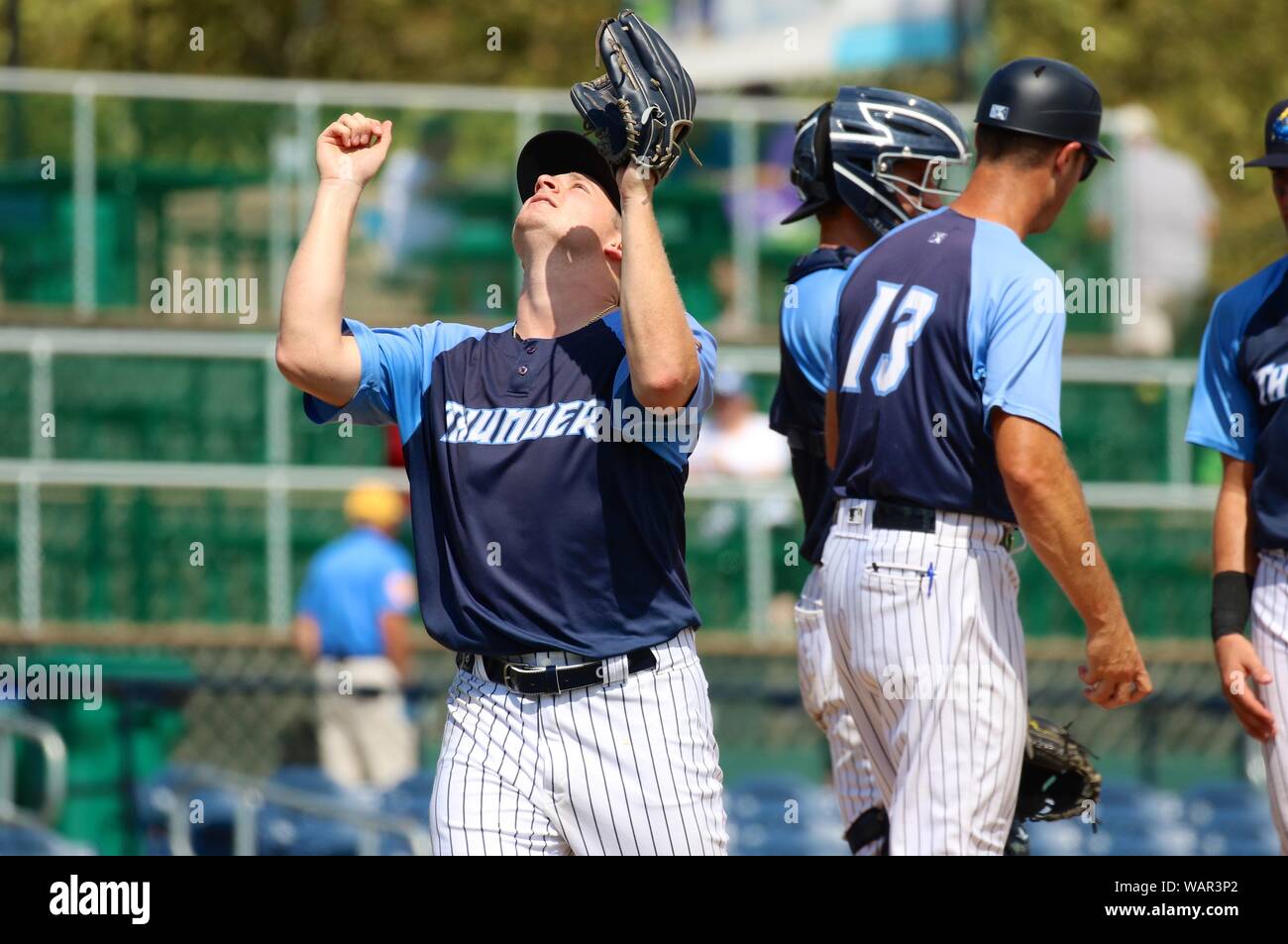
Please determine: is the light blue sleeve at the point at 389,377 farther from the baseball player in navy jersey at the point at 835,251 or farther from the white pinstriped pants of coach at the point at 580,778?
the baseball player in navy jersey at the point at 835,251

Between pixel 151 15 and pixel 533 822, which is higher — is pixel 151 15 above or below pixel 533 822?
above

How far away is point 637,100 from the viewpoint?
4.08 metres

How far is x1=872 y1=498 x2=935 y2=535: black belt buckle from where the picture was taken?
4652mm

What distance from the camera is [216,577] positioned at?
11.4 metres

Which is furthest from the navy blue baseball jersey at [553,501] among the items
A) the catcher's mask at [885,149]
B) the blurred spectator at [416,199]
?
the blurred spectator at [416,199]

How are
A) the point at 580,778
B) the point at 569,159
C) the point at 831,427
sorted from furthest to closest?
1. the point at 831,427
2. the point at 569,159
3. the point at 580,778

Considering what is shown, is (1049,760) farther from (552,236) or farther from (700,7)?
(700,7)

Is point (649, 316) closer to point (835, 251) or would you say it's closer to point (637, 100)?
point (637, 100)

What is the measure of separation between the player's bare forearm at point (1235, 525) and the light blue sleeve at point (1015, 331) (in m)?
0.81

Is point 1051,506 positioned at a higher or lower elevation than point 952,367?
lower

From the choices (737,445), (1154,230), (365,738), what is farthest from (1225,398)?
(1154,230)

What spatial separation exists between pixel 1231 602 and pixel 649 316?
2005mm

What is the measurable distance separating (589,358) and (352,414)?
0.59m

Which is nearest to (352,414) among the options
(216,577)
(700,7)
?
(216,577)
